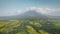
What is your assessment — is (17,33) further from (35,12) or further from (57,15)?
(57,15)

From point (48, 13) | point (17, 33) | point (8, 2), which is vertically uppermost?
point (8, 2)

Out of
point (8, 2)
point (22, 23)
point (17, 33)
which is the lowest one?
point (17, 33)

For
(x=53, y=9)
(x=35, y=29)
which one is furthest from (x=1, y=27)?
(x=53, y=9)

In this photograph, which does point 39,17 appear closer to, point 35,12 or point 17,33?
point 35,12

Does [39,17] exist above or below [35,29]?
above

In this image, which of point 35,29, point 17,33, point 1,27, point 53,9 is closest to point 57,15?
point 53,9

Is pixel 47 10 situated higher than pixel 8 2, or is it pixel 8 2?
pixel 8 2
